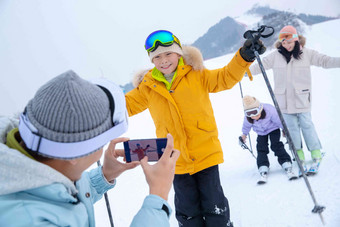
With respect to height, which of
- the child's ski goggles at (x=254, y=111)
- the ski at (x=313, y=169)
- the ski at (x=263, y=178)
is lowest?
the ski at (x=313, y=169)

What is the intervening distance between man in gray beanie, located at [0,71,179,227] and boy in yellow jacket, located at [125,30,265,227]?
93 cm

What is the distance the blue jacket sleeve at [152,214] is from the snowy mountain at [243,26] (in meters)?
8.51

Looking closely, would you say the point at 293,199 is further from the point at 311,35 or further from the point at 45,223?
the point at 311,35

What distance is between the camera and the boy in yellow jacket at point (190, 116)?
1.81 m

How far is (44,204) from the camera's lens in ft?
2.39

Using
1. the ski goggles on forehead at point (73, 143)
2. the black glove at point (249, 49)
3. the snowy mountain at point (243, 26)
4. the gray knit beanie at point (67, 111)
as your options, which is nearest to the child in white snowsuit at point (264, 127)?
the black glove at point (249, 49)

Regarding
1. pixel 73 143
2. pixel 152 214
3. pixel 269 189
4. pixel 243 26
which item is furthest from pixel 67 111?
pixel 243 26

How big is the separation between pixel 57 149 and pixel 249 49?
130 cm

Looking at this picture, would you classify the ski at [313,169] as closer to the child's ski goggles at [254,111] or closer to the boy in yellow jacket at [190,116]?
the child's ski goggles at [254,111]

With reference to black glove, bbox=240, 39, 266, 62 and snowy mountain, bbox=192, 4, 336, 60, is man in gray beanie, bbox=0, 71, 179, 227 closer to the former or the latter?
black glove, bbox=240, 39, 266, 62

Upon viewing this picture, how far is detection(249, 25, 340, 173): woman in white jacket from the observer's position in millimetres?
2707

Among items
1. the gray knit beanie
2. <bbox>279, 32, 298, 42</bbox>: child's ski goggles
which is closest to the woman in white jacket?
<bbox>279, 32, 298, 42</bbox>: child's ski goggles

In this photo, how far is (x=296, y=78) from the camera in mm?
2766

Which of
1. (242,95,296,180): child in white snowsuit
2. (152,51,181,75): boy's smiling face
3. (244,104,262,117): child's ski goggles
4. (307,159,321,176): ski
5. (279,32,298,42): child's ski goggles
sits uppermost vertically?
(152,51,181,75): boy's smiling face
